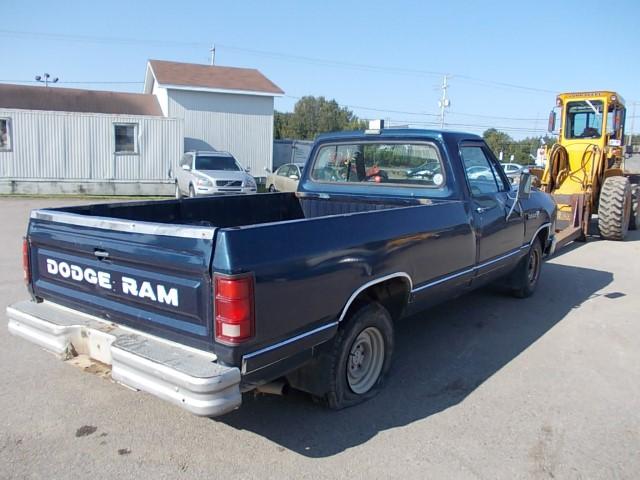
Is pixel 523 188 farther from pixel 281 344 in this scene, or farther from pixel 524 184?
pixel 281 344

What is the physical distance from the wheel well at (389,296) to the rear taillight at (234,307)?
35.8 inches

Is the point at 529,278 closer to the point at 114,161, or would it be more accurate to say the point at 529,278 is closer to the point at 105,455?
the point at 105,455

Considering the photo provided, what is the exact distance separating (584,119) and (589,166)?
3.96 ft

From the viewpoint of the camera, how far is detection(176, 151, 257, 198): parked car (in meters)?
16.6

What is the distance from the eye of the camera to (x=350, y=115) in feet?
246

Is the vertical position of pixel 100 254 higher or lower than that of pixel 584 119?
lower

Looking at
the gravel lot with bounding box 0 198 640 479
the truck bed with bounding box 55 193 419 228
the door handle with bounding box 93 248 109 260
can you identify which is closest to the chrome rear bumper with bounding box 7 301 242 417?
the door handle with bounding box 93 248 109 260

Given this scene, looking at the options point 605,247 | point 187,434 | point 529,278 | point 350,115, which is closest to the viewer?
point 187,434

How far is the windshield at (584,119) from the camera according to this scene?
11.6 m

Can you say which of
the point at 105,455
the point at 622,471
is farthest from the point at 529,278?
the point at 105,455

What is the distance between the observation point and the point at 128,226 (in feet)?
10.0

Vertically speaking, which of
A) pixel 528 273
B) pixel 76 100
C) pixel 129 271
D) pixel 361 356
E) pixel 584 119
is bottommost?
pixel 361 356

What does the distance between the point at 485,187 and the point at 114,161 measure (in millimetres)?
17429

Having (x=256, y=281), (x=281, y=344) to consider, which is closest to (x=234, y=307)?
(x=256, y=281)
